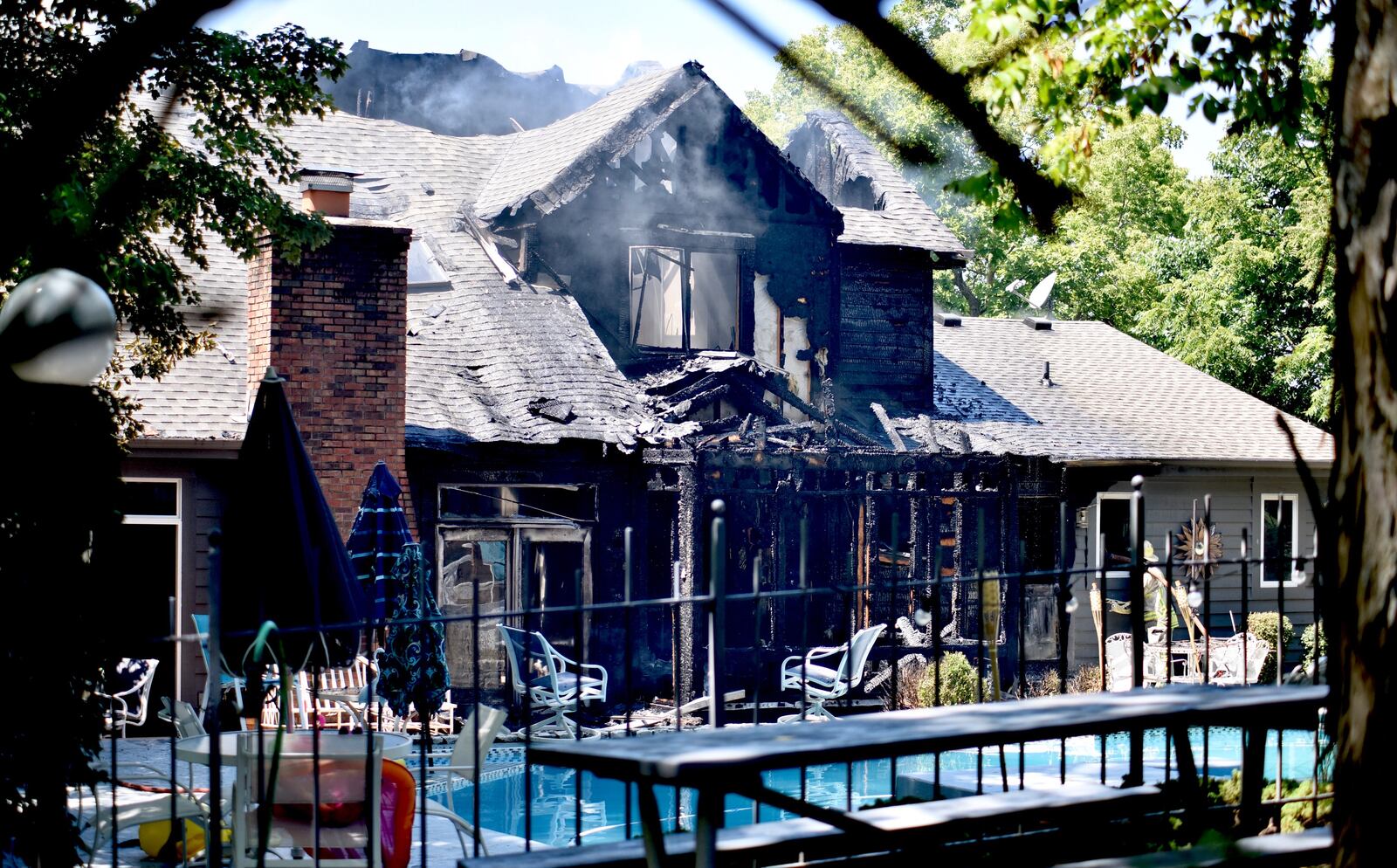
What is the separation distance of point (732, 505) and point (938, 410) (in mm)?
4823

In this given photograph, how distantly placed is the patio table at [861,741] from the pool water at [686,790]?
5770mm

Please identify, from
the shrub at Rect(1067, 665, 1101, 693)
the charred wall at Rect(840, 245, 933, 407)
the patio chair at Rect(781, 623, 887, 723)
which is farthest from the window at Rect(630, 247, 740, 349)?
the shrub at Rect(1067, 665, 1101, 693)

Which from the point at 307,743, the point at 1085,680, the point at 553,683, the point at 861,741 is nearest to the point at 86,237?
the point at 861,741

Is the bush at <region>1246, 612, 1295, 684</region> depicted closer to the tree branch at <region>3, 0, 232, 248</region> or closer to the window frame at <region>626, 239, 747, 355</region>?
the window frame at <region>626, 239, 747, 355</region>

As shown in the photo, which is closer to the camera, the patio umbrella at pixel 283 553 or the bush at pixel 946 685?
the patio umbrella at pixel 283 553

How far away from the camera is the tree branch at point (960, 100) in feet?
2.92

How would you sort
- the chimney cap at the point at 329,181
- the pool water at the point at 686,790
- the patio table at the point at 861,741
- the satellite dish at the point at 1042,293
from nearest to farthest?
the patio table at the point at 861,741
the pool water at the point at 686,790
the chimney cap at the point at 329,181
the satellite dish at the point at 1042,293

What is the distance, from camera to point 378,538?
455 inches

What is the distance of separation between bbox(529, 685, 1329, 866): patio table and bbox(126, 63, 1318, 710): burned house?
29.4 ft

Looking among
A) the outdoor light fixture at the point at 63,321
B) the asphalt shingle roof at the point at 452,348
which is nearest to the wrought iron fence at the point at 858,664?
the asphalt shingle roof at the point at 452,348

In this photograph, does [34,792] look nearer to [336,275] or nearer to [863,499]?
[336,275]

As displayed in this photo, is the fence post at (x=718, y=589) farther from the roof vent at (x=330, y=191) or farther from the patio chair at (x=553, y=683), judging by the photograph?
the roof vent at (x=330, y=191)

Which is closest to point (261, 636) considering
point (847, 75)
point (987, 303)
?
point (847, 75)

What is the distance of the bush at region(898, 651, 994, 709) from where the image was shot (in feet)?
51.6
